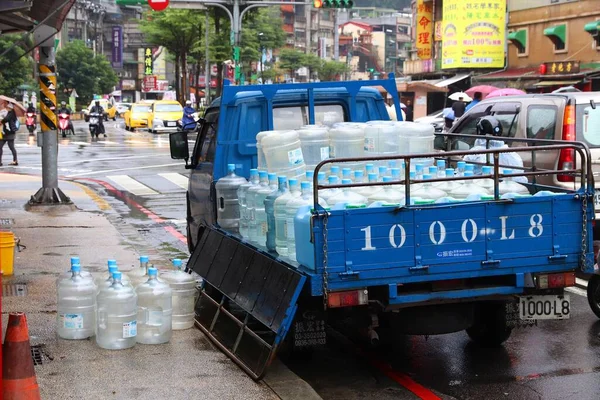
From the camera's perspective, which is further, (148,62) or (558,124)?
(148,62)

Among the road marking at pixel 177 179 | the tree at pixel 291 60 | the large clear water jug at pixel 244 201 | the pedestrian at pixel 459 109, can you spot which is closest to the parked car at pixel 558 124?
the large clear water jug at pixel 244 201

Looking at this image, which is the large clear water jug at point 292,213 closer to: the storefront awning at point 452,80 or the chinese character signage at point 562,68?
the chinese character signage at point 562,68

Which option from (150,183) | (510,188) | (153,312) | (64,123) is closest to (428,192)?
(510,188)

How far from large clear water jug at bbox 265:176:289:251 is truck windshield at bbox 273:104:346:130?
186cm

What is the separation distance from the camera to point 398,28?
161125 mm

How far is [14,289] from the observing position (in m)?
9.78

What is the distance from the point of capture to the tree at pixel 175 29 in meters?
67.0

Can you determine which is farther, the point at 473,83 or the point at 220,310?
the point at 473,83

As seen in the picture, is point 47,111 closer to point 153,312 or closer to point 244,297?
point 153,312

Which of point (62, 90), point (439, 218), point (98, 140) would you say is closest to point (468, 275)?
point (439, 218)

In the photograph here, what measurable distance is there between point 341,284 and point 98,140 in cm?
3655

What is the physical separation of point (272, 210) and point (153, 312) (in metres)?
1.29

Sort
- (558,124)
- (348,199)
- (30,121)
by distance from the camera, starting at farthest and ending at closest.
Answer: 1. (30,121)
2. (558,124)
3. (348,199)

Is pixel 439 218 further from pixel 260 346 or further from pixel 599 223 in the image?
pixel 599 223
